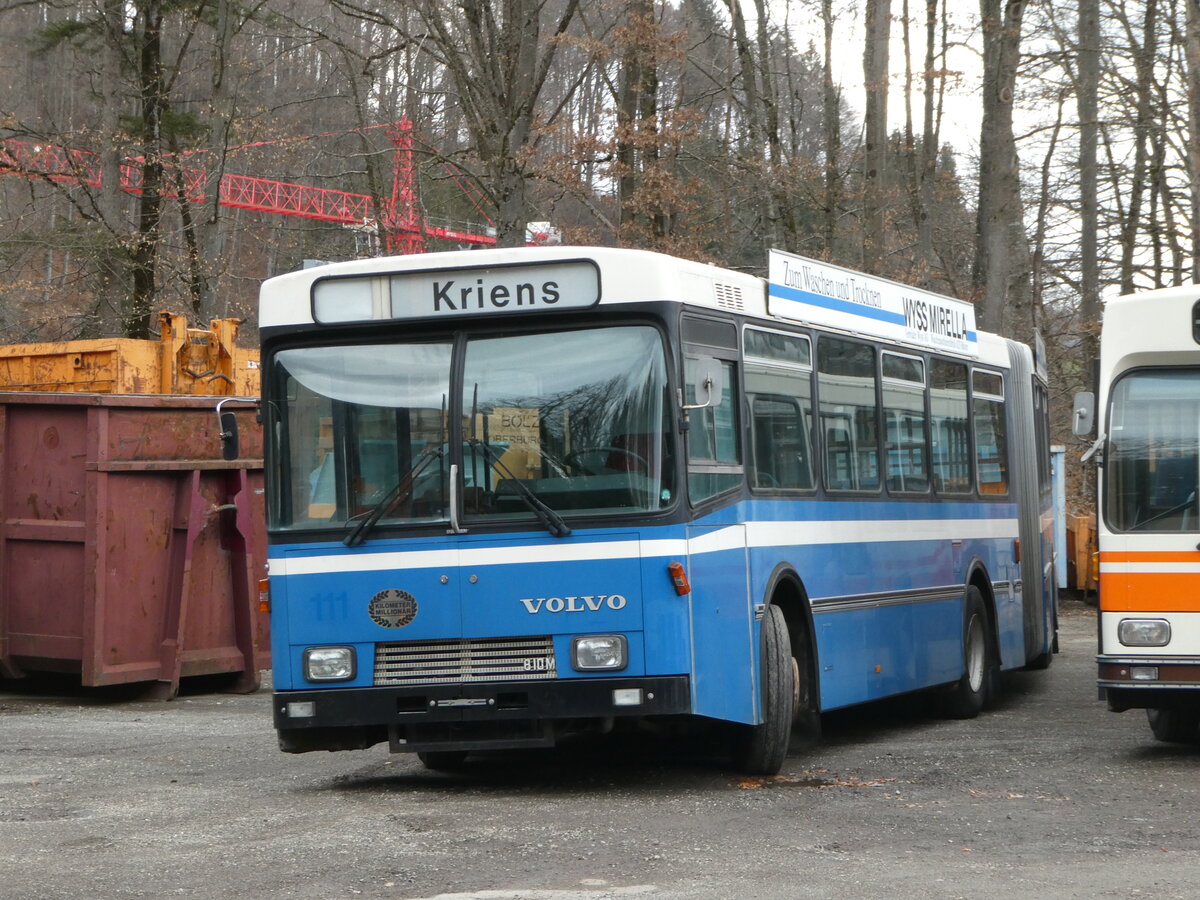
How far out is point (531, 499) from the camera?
8641 mm

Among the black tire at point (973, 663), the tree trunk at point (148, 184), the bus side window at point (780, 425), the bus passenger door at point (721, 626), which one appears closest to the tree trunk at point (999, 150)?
the black tire at point (973, 663)

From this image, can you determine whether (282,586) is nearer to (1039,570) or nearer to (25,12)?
(1039,570)

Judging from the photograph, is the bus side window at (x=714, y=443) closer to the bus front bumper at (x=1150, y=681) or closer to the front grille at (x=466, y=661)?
the front grille at (x=466, y=661)

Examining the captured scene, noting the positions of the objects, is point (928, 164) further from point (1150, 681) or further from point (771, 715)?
point (771, 715)

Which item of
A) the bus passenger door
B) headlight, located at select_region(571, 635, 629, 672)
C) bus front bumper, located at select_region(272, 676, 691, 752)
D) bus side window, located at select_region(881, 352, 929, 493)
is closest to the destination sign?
the bus passenger door

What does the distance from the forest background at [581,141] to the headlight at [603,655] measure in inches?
452

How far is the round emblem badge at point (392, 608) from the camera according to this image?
875 centimetres

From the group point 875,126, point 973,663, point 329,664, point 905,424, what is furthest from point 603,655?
point 875,126

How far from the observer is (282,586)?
Answer: 8.96 m

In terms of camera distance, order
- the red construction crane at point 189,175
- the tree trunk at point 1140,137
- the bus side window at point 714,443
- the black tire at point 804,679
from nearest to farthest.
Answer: the bus side window at point 714,443, the black tire at point 804,679, the red construction crane at point 189,175, the tree trunk at point 1140,137

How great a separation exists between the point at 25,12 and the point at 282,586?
76.5 feet

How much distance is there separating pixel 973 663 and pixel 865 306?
134 inches

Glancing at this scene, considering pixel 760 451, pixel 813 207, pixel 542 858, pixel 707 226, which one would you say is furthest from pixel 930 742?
pixel 813 207

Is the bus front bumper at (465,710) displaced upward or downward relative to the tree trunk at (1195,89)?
downward
